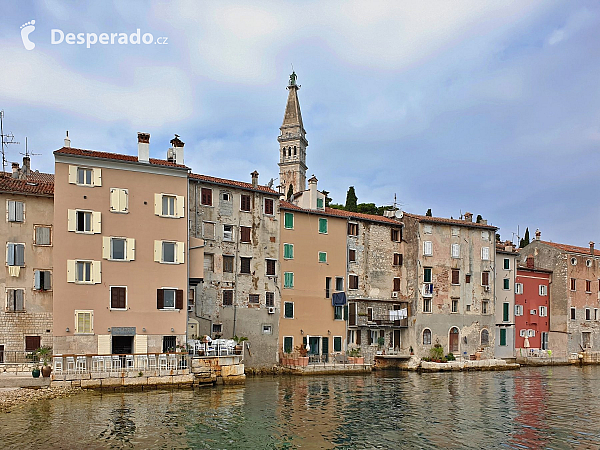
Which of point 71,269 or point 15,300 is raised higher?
point 71,269

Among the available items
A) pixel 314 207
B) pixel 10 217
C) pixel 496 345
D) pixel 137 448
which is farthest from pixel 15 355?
pixel 496 345

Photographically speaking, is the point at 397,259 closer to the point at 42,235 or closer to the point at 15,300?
the point at 42,235

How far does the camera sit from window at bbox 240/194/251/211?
4475 centimetres

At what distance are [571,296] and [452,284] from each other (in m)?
18.3

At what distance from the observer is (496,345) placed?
5856 cm

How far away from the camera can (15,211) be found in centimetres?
3541

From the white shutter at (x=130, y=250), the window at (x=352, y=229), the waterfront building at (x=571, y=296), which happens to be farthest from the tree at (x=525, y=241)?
the white shutter at (x=130, y=250)

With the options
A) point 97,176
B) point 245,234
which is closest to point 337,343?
point 245,234

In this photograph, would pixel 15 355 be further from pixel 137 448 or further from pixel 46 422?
pixel 137 448

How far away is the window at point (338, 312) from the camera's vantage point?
49.0 meters

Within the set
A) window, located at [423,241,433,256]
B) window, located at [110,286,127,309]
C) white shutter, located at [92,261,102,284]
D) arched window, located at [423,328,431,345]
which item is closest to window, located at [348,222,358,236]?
window, located at [423,241,433,256]

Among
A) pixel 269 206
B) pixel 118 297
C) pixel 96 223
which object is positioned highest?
pixel 269 206

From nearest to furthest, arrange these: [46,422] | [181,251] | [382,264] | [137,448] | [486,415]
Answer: [137,448]
[46,422]
[486,415]
[181,251]
[382,264]

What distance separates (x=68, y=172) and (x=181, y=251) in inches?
328
